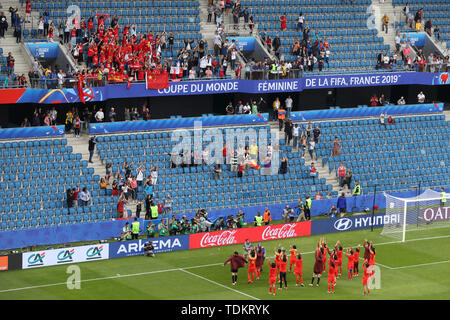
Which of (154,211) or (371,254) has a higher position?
(154,211)

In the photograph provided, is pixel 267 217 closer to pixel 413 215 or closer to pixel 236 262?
pixel 413 215

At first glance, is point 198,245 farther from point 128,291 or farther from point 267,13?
point 267,13

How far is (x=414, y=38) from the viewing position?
58.3m

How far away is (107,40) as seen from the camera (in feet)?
156

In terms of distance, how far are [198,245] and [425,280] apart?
10068 mm

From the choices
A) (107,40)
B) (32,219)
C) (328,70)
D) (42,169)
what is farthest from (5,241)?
(328,70)

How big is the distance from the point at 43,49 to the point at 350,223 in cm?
1800

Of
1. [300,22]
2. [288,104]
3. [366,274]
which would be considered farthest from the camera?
[300,22]

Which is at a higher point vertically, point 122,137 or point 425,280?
point 122,137

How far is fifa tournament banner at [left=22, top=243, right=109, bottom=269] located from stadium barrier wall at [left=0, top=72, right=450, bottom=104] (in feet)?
32.5

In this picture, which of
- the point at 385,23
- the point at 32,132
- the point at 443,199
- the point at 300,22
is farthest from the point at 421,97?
the point at 32,132

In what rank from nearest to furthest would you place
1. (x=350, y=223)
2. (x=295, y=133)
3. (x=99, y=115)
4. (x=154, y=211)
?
(x=154, y=211)
(x=350, y=223)
(x=99, y=115)
(x=295, y=133)

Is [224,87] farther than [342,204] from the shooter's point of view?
Yes
